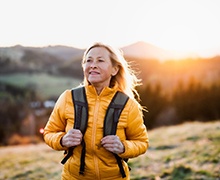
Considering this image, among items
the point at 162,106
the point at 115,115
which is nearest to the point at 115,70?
the point at 115,115

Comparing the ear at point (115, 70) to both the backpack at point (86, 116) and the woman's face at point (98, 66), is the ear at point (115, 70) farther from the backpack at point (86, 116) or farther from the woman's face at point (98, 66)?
the backpack at point (86, 116)

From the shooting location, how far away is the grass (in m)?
51.4

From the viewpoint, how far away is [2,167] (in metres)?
7.36

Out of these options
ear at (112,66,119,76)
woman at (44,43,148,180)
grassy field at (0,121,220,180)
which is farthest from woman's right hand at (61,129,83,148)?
grassy field at (0,121,220,180)

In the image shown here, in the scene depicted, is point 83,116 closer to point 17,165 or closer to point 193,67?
point 17,165

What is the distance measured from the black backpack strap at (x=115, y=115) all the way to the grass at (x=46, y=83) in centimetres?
4779

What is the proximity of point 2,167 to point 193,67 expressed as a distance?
128ft

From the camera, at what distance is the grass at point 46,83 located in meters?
51.4

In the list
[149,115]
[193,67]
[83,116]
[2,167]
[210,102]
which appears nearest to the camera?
[83,116]

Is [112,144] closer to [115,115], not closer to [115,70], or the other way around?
[115,115]

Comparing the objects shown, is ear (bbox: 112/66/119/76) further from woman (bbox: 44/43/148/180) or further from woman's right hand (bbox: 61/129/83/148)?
woman's right hand (bbox: 61/129/83/148)

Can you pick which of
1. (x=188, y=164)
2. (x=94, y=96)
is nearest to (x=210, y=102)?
(x=188, y=164)

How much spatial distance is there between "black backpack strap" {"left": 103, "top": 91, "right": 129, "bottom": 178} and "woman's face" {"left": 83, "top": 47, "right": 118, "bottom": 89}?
0.19 metres

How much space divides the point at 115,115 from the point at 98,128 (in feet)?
0.55
